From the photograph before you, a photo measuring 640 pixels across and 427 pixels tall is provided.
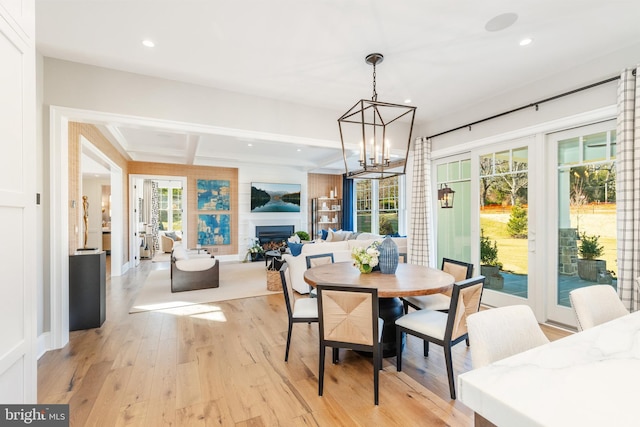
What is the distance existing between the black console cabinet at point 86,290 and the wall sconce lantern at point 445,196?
478cm

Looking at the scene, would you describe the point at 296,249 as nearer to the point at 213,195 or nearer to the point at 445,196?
the point at 445,196

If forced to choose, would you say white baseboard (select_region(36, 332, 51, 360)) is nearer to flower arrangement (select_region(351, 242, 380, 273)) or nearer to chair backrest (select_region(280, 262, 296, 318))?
chair backrest (select_region(280, 262, 296, 318))

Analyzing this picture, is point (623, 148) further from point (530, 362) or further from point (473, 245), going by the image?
point (530, 362)

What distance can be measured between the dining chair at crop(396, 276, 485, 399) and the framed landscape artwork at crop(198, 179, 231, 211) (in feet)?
22.6

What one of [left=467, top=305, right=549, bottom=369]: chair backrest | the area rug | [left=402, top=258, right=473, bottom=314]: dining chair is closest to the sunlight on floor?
the area rug

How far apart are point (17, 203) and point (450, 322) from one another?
95.8 inches

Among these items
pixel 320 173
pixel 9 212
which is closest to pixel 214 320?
pixel 9 212

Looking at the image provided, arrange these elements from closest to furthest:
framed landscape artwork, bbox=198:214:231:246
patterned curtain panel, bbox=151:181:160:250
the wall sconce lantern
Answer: the wall sconce lantern < framed landscape artwork, bbox=198:214:231:246 < patterned curtain panel, bbox=151:181:160:250

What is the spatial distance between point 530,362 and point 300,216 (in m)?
8.34

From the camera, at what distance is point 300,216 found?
9141mm

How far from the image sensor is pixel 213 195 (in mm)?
8156

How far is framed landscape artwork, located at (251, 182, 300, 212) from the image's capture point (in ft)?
27.7

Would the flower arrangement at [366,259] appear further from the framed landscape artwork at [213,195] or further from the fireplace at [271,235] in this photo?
the framed landscape artwork at [213,195]

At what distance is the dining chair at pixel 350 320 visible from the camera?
6.52 ft
